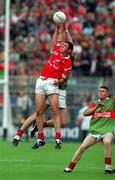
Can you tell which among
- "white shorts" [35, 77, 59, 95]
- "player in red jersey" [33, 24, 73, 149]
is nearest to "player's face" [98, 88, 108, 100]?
"player in red jersey" [33, 24, 73, 149]

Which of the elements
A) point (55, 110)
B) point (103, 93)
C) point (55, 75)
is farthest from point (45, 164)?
point (103, 93)

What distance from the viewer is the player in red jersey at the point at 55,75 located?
1770 centimetres

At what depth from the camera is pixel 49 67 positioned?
17.8 meters

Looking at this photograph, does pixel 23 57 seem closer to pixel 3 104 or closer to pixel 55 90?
pixel 3 104

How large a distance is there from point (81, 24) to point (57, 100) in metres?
16.2

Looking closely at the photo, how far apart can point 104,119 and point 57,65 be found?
6.32 ft

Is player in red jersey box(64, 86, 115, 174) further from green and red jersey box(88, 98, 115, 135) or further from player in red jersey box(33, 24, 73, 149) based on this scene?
player in red jersey box(33, 24, 73, 149)

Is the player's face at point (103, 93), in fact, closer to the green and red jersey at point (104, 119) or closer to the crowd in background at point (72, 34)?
the green and red jersey at point (104, 119)

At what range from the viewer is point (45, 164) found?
18219mm

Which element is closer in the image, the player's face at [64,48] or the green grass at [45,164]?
the green grass at [45,164]

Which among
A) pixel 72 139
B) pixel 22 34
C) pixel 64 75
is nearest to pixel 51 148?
pixel 72 139

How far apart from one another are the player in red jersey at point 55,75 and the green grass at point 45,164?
0.74m

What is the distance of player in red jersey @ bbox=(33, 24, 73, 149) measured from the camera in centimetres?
1770

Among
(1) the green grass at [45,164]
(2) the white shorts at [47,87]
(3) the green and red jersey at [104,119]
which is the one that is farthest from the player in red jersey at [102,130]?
(2) the white shorts at [47,87]
